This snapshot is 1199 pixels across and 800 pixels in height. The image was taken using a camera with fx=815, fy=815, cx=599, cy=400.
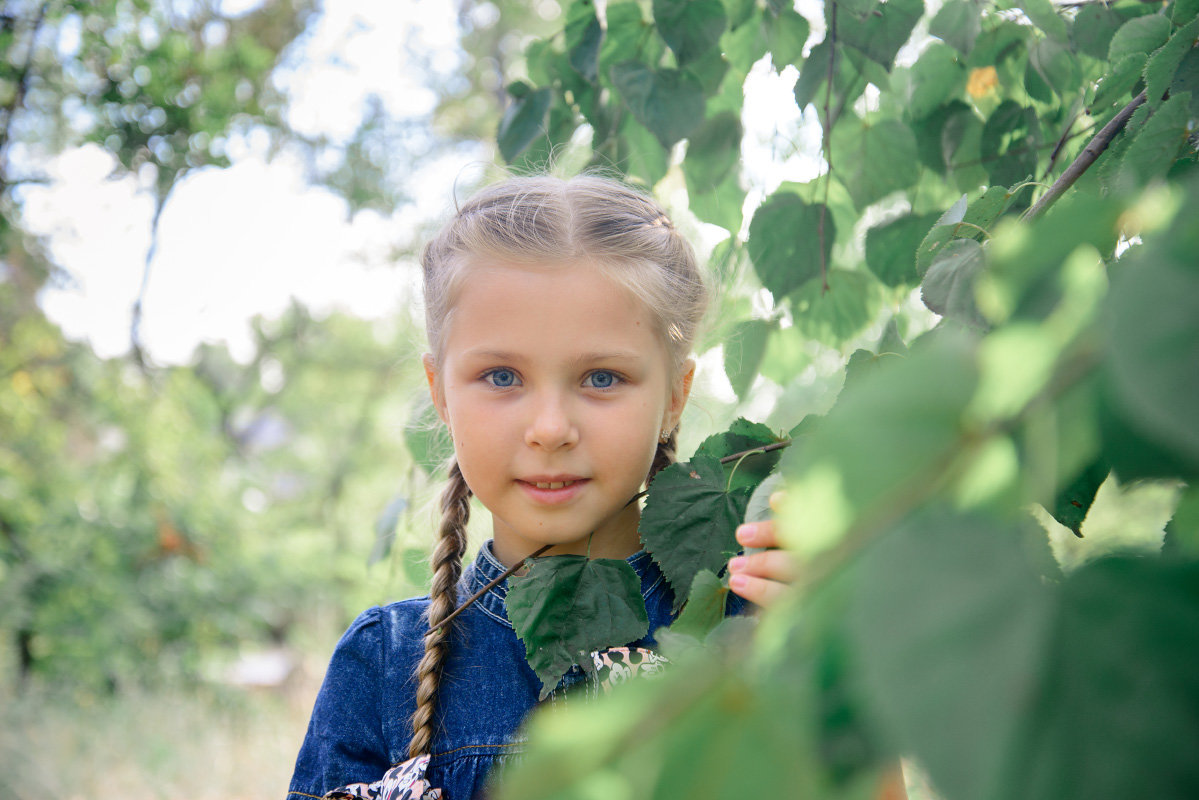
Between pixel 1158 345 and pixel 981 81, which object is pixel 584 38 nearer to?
pixel 981 81

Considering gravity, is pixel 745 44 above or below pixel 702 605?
above

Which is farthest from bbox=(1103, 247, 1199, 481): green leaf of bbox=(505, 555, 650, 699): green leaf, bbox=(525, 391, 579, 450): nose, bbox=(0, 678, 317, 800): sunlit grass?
bbox=(0, 678, 317, 800): sunlit grass

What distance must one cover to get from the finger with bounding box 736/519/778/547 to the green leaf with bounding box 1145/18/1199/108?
1.31 feet

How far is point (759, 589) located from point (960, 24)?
0.68 m

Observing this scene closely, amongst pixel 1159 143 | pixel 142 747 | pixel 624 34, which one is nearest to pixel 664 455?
pixel 624 34

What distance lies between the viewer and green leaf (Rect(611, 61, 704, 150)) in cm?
89

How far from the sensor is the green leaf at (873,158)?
1.00 metres

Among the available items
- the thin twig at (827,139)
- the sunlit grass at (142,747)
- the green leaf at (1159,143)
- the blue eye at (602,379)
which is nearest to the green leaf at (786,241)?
the thin twig at (827,139)

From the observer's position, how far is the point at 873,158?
101 cm

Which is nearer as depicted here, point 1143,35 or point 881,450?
point 881,450

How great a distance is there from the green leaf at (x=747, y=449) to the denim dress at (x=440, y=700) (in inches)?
11.7

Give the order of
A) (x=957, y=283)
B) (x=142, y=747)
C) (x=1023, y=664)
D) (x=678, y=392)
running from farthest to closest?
(x=142, y=747)
(x=678, y=392)
(x=957, y=283)
(x=1023, y=664)

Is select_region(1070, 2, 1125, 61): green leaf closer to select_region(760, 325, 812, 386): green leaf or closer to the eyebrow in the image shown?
select_region(760, 325, 812, 386): green leaf

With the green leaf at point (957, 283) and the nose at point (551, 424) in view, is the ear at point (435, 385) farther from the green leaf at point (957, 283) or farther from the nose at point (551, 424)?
the green leaf at point (957, 283)
